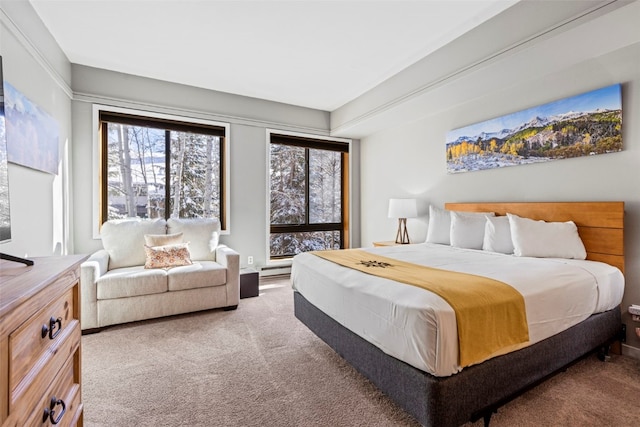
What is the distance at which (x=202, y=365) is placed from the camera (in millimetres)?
2164

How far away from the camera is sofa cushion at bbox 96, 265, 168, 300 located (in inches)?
108

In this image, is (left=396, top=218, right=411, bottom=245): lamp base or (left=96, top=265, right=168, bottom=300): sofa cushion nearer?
(left=96, top=265, right=168, bottom=300): sofa cushion

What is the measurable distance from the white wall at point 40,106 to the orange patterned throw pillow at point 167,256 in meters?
0.80

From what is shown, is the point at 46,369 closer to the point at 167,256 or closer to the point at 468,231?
the point at 167,256

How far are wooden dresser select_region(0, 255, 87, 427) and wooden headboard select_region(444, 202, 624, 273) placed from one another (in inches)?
132

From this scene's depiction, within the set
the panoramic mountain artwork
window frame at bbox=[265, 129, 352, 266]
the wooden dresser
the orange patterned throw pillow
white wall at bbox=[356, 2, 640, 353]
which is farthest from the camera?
window frame at bbox=[265, 129, 352, 266]

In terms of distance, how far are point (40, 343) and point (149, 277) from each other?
7.05ft

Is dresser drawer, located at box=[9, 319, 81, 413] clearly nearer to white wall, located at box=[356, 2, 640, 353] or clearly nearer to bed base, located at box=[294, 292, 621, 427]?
bed base, located at box=[294, 292, 621, 427]

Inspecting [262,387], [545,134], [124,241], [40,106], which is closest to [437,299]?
[262,387]

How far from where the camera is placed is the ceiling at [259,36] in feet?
8.04

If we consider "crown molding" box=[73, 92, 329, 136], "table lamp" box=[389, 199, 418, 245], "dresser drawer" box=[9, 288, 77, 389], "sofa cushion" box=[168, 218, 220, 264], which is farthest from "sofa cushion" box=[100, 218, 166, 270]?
"table lamp" box=[389, 199, 418, 245]

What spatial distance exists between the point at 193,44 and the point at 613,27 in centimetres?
341

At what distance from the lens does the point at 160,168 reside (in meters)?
4.06

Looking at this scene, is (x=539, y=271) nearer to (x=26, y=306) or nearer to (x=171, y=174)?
(x=26, y=306)
